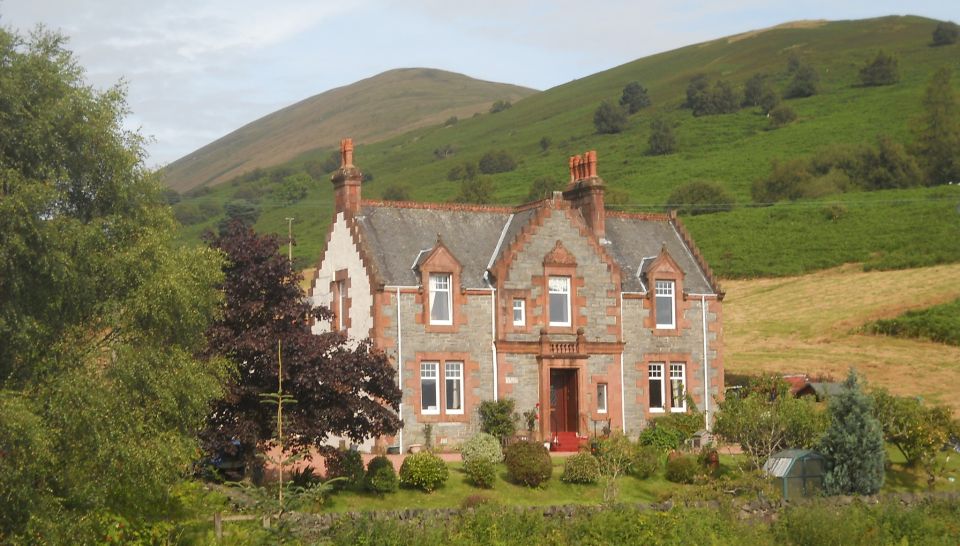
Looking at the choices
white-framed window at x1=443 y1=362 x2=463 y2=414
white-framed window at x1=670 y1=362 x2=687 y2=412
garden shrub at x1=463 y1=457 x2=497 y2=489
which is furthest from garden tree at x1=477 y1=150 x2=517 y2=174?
garden shrub at x1=463 y1=457 x2=497 y2=489

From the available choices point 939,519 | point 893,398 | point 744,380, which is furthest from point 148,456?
point 744,380

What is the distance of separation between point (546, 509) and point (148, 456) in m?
10.8

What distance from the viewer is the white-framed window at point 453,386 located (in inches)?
1773

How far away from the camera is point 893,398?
140 feet

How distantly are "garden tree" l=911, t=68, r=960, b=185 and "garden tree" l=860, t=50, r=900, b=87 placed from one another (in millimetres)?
35969

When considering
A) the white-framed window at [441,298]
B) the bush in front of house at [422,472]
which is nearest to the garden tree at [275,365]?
the bush in front of house at [422,472]

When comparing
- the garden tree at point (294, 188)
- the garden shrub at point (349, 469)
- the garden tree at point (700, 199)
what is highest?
the garden tree at point (294, 188)

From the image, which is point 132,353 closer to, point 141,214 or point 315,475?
point 141,214

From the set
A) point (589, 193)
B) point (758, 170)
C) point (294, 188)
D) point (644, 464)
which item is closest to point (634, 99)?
point (294, 188)

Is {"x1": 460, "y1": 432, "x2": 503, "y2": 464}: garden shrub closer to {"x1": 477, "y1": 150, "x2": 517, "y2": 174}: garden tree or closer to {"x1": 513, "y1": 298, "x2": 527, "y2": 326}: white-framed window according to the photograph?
{"x1": 513, "y1": 298, "x2": 527, "y2": 326}: white-framed window

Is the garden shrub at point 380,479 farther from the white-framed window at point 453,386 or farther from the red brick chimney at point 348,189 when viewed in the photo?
the red brick chimney at point 348,189

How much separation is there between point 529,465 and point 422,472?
3.57 m

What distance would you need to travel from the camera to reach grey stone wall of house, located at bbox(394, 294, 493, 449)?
44.2 m

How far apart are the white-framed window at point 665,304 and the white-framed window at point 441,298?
897cm
